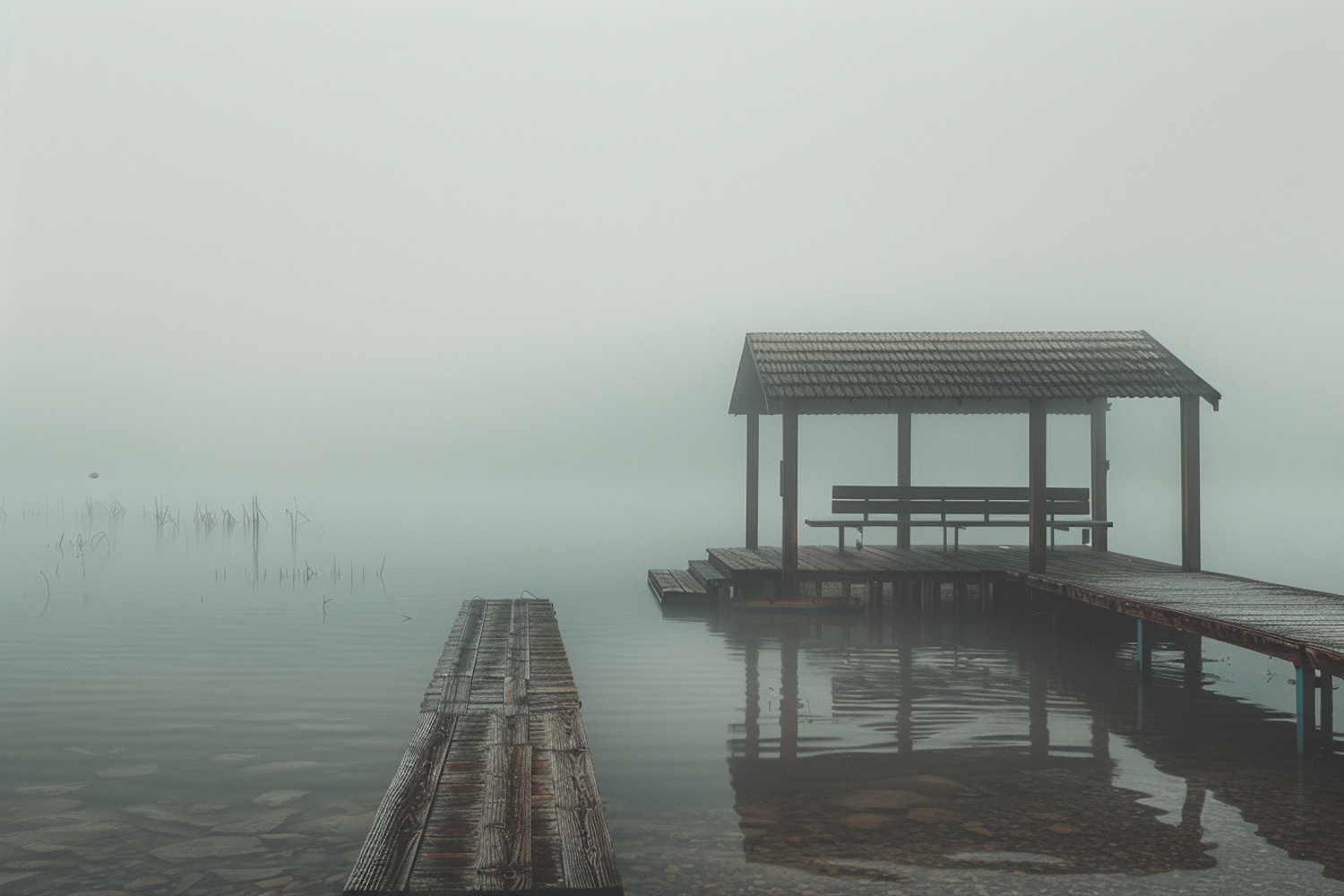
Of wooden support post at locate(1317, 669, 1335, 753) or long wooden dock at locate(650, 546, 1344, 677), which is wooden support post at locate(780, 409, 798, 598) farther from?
wooden support post at locate(1317, 669, 1335, 753)

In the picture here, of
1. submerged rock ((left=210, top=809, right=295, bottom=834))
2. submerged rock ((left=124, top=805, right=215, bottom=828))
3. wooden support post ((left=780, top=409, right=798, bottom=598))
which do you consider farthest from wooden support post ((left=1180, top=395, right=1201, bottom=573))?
submerged rock ((left=124, top=805, right=215, bottom=828))

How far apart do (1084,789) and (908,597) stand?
1016cm

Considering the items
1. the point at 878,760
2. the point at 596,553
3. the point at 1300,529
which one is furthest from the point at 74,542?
the point at 1300,529

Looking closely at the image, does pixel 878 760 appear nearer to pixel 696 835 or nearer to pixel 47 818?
pixel 696 835

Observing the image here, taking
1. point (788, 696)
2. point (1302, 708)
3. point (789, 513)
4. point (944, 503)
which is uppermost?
point (944, 503)

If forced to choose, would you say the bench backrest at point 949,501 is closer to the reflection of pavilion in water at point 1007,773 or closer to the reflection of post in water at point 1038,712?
the reflection of pavilion in water at point 1007,773

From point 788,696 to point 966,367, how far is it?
7.18 metres

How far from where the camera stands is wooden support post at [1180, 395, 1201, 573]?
51.6 ft

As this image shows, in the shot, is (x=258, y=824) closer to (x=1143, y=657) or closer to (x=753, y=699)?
(x=753, y=699)

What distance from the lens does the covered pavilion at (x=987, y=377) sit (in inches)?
628

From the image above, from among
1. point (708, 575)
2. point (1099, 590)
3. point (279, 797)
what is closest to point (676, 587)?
point (708, 575)

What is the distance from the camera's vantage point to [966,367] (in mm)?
16703

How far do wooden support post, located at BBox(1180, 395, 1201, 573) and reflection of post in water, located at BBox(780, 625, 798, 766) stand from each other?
17.9 feet

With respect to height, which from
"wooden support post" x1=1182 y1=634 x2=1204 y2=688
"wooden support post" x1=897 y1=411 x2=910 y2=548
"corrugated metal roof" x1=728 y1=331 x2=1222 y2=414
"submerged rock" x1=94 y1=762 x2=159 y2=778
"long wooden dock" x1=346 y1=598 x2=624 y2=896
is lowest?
"wooden support post" x1=1182 y1=634 x2=1204 y2=688
